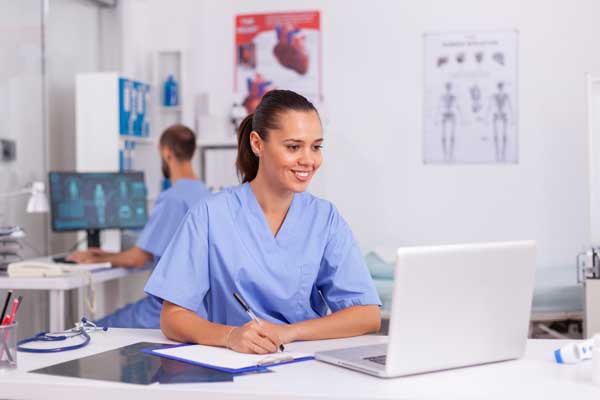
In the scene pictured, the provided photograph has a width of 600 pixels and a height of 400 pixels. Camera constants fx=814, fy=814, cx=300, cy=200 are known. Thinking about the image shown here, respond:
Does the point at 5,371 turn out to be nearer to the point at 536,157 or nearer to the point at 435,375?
the point at 435,375

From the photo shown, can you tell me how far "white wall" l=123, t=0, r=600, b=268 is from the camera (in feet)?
15.5

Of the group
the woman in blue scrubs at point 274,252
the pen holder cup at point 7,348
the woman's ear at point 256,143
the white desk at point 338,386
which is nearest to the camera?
the white desk at point 338,386

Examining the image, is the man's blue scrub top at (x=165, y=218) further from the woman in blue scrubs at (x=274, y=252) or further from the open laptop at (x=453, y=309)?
the open laptop at (x=453, y=309)

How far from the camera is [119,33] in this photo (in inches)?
192

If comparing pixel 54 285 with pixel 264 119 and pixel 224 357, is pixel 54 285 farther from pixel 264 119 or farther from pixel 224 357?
pixel 224 357

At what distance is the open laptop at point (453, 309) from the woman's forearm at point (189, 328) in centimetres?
25

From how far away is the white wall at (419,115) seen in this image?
471 cm

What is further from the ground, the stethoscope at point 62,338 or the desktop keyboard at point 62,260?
the stethoscope at point 62,338

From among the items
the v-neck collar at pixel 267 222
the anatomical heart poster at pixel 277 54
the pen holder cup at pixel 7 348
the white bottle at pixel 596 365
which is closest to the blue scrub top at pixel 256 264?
the v-neck collar at pixel 267 222

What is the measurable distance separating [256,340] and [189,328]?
23 centimetres

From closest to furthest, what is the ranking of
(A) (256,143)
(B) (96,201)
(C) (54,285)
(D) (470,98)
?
(A) (256,143) → (C) (54,285) → (B) (96,201) → (D) (470,98)

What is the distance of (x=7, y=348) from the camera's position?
5.02ft

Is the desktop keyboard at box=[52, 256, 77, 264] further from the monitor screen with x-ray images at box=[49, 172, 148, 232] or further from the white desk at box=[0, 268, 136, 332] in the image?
the white desk at box=[0, 268, 136, 332]

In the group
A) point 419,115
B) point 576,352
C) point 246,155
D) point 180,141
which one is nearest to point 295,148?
point 246,155
